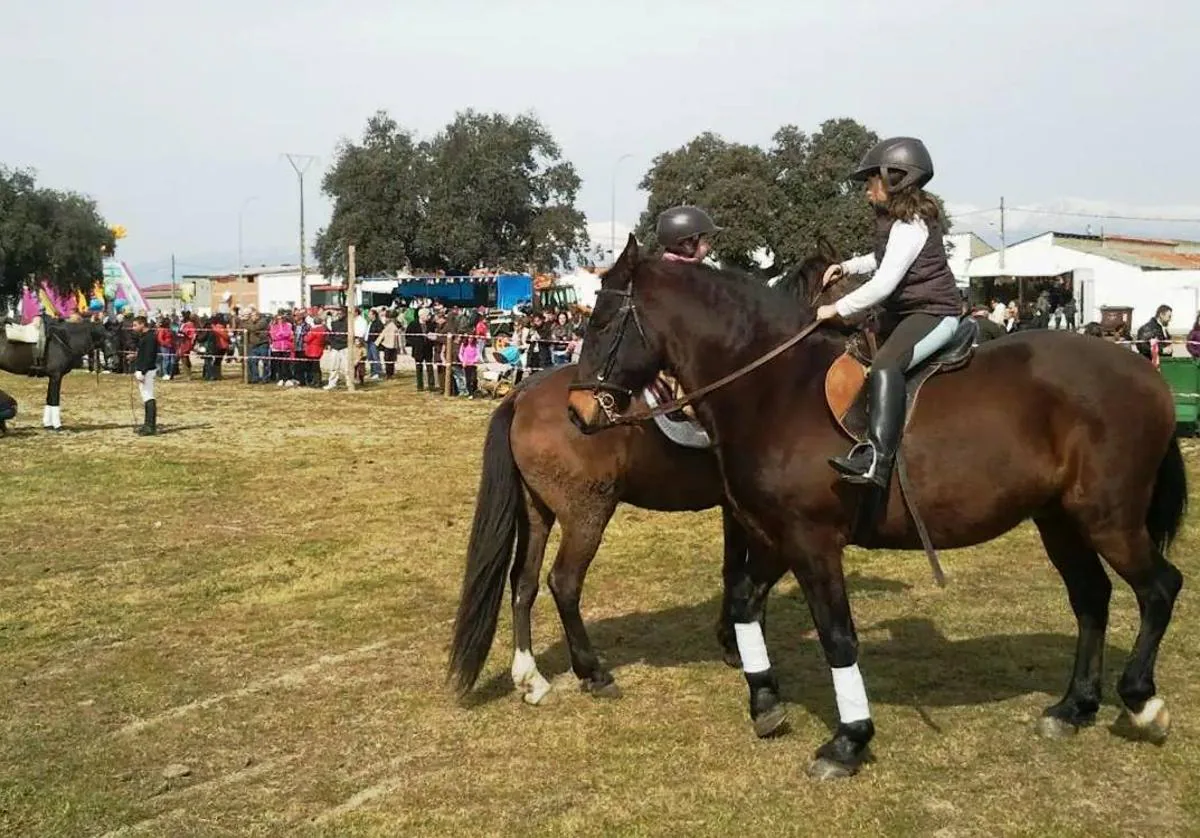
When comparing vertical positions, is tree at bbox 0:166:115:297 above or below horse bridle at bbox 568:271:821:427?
above

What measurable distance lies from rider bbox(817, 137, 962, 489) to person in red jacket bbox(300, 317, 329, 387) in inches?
945

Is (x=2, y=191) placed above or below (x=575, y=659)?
above

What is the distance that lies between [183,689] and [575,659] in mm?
2232

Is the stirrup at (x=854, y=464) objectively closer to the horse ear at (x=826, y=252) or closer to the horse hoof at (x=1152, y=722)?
the horse hoof at (x=1152, y=722)

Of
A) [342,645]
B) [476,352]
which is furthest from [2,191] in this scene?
[342,645]

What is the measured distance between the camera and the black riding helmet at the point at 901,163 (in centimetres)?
498

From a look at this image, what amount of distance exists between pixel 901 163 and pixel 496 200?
61.4 meters

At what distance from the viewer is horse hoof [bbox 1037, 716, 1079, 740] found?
212 inches

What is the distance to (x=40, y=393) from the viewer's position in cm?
2733

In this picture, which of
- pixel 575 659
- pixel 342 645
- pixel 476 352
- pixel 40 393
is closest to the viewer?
pixel 575 659

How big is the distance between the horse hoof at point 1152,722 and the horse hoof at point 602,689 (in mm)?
2556

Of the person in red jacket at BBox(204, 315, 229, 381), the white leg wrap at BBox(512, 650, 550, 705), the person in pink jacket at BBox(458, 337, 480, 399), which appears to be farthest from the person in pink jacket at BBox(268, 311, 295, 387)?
the white leg wrap at BBox(512, 650, 550, 705)

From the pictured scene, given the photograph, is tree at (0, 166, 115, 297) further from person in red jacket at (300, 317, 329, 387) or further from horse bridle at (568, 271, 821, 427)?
horse bridle at (568, 271, 821, 427)

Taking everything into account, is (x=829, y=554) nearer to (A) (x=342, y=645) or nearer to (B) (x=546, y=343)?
(A) (x=342, y=645)
